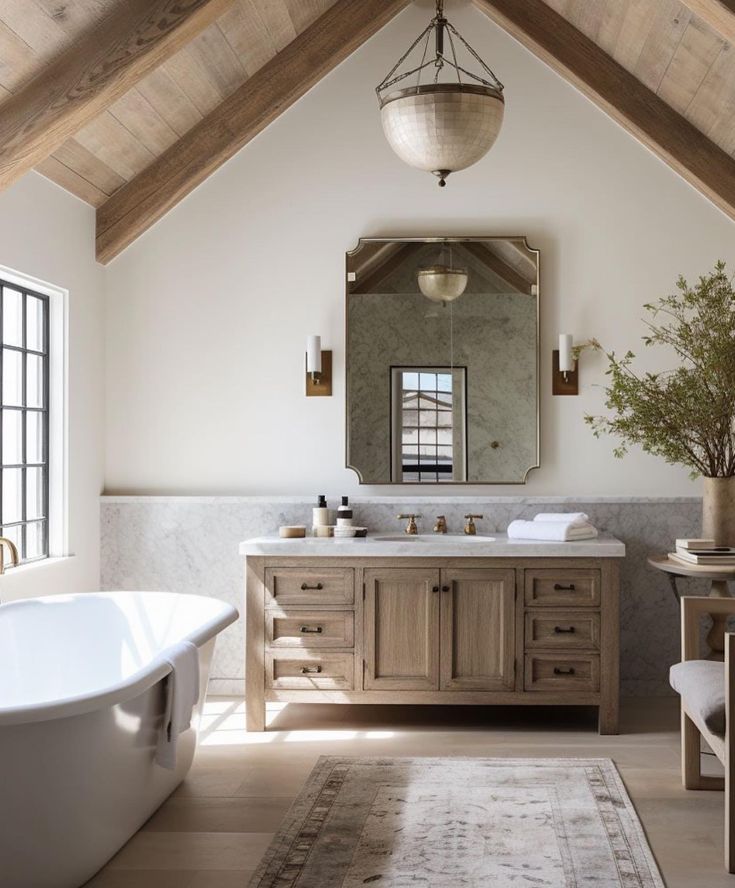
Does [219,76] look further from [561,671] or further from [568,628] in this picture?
[561,671]

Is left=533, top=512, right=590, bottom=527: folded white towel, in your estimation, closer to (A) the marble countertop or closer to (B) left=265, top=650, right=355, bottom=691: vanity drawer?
(A) the marble countertop

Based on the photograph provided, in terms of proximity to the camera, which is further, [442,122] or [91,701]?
[442,122]

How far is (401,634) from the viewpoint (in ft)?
14.8

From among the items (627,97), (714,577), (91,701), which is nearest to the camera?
(91,701)

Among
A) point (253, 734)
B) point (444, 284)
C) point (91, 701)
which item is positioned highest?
point (444, 284)

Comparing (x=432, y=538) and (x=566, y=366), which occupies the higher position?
(x=566, y=366)

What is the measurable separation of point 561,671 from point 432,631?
1.88 ft

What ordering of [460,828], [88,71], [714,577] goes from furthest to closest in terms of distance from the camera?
[714,577], [88,71], [460,828]

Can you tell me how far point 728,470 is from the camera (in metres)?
4.48

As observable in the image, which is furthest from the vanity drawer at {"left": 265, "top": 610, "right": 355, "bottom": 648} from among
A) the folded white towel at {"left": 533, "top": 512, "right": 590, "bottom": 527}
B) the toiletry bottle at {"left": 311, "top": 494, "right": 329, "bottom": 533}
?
the folded white towel at {"left": 533, "top": 512, "right": 590, "bottom": 527}

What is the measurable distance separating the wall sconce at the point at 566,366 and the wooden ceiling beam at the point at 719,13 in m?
1.76

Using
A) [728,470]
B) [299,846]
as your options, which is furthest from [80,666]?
[728,470]

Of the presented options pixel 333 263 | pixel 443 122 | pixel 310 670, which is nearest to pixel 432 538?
pixel 310 670

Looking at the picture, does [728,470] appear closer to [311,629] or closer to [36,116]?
[311,629]
